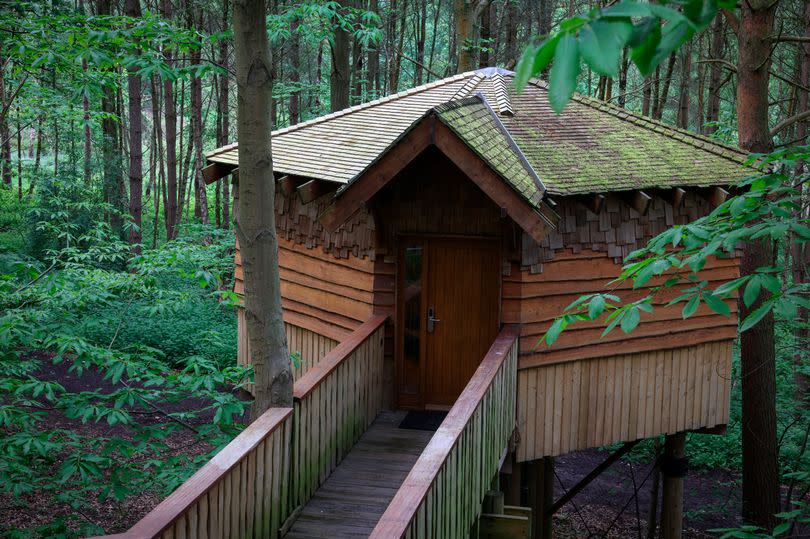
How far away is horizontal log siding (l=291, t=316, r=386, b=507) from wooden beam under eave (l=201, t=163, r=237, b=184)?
3431 millimetres

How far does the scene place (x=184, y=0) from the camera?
1063 inches

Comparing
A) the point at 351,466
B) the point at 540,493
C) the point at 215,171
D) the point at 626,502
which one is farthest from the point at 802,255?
the point at 351,466

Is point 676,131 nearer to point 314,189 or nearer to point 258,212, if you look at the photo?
point 314,189

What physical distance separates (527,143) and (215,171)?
4494 millimetres

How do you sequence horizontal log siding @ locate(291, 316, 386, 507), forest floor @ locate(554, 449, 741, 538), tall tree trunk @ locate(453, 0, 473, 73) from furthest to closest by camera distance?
tall tree trunk @ locate(453, 0, 473, 73) < forest floor @ locate(554, 449, 741, 538) < horizontal log siding @ locate(291, 316, 386, 507)

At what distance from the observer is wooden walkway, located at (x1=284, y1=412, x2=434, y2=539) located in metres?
6.89

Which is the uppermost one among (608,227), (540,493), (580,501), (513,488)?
(608,227)

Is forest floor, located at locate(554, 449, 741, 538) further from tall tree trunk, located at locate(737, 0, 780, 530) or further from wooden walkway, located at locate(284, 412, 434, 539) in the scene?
wooden walkway, located at locate(284, 412, 434, 539)

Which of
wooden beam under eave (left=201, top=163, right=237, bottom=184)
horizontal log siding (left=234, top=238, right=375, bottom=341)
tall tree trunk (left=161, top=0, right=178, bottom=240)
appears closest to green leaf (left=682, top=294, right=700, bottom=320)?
horizontal log siding (left=234, top=238, right=375, bottom=341)

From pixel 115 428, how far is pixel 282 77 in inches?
715

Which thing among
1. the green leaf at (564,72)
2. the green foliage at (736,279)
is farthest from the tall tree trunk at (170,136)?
the green leaf at (564,72)

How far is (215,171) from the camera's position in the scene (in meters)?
11.4

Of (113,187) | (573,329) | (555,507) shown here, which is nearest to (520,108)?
(573,329)

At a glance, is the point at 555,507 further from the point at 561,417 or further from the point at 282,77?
the point at 282,77
